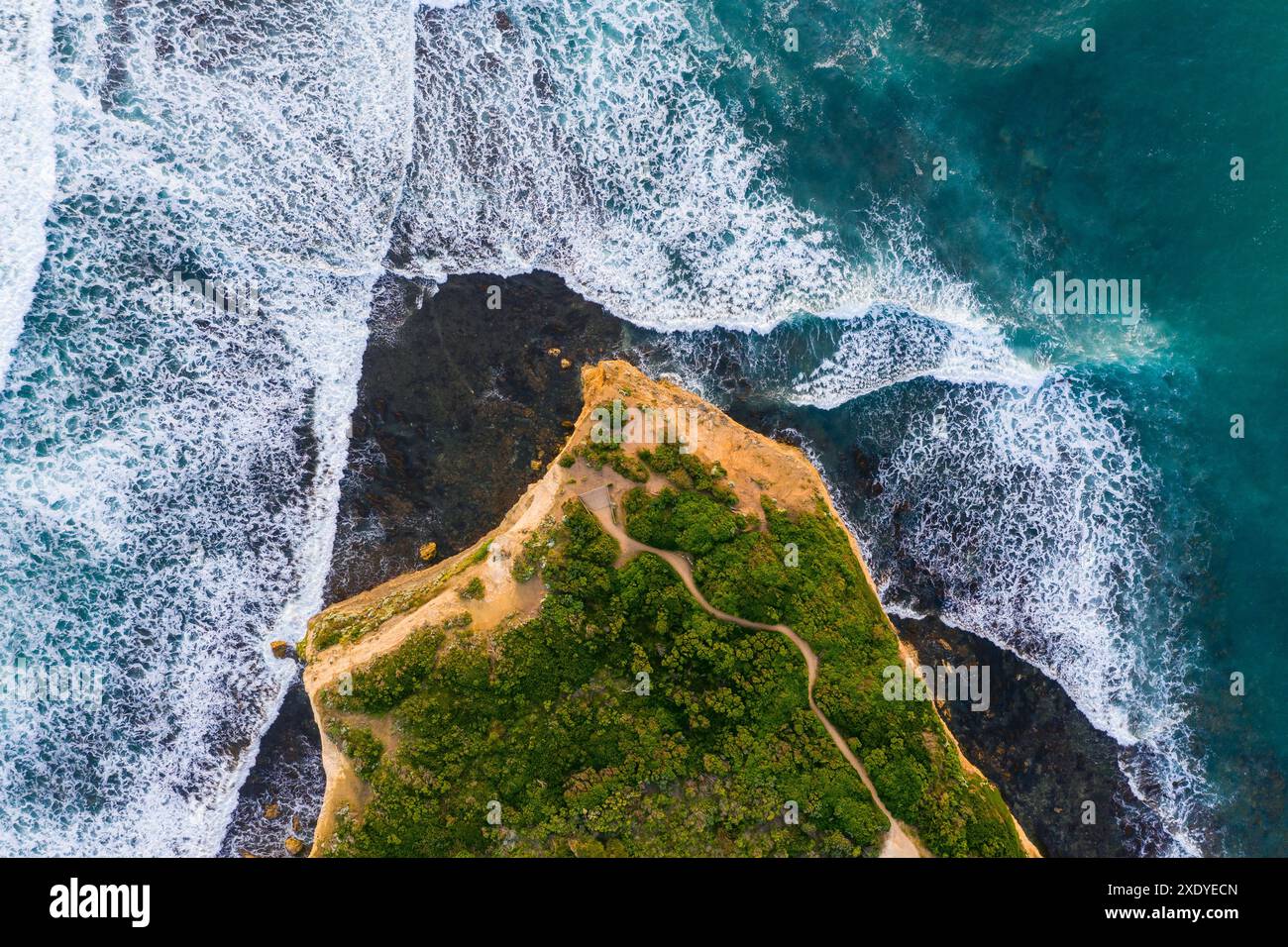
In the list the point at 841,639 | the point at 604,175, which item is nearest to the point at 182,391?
the point at 604,175

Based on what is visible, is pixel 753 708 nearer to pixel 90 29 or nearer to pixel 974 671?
pixel 974 671

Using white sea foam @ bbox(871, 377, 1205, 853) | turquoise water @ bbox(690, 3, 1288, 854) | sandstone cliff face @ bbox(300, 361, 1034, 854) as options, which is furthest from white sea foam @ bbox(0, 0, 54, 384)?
white sea foam @ bbox(871, 377, 1205, 853)

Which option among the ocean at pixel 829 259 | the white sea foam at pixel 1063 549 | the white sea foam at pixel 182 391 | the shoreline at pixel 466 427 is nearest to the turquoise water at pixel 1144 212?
the ocean at pixel 829 259

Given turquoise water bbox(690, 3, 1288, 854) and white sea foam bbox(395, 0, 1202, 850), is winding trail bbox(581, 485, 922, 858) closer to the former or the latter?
white sea foam bbox(395, 0, 1202, 850)

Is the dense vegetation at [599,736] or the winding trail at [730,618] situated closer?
the dense vegetation at [599,736]

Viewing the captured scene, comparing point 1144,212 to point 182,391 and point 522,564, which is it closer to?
point 522,564

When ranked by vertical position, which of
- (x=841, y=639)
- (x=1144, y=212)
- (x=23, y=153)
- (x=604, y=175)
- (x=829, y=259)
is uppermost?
(x=23, y=153)

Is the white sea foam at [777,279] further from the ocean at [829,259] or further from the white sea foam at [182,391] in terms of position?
the white sea foam at [182,391]

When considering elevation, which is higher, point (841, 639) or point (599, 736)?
point (841, 639)
